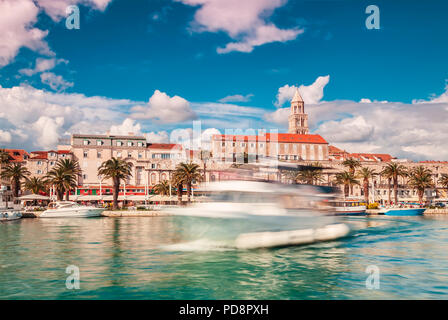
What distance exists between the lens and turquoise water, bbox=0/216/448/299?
51.3ft

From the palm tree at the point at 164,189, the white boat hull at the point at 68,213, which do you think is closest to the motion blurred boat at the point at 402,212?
the palm tree at the point at 164,189

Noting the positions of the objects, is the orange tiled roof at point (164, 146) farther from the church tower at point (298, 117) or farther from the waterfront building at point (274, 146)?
the church tower at point (298, 117)

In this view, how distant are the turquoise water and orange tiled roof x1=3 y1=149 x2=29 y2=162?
9216 centimetres

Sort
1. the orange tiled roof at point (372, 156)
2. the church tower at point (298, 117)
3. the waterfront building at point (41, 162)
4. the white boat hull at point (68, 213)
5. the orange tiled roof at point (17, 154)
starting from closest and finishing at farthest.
Result: the white boat hull at point (68, 213) < the waterfront building at point (41, 162) < the orange tiled roof at point (17, 154) < the orange tiled roof at point (372, 156) < the church tower at point (298, 117)

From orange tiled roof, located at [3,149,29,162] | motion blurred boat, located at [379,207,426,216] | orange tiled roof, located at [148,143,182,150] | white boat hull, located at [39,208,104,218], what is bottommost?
motion blurred boat, located at [379,207,426,216]

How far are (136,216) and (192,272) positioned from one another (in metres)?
52.7

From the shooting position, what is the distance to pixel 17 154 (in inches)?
4508

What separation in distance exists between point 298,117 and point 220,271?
536 ft

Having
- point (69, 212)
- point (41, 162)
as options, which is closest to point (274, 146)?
point (41, 162)

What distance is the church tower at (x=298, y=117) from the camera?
17638 centimetres

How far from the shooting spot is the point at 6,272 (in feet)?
63.4

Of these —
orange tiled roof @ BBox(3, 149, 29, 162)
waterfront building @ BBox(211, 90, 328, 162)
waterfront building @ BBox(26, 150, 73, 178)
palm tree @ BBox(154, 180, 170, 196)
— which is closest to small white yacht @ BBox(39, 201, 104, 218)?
palm tree @ BBox(154, 180, 170, 196)

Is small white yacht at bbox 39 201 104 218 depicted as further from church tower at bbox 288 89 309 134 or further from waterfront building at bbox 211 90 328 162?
church tower at bbox 288 89 309 134

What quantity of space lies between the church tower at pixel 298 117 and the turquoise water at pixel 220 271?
149 meters
